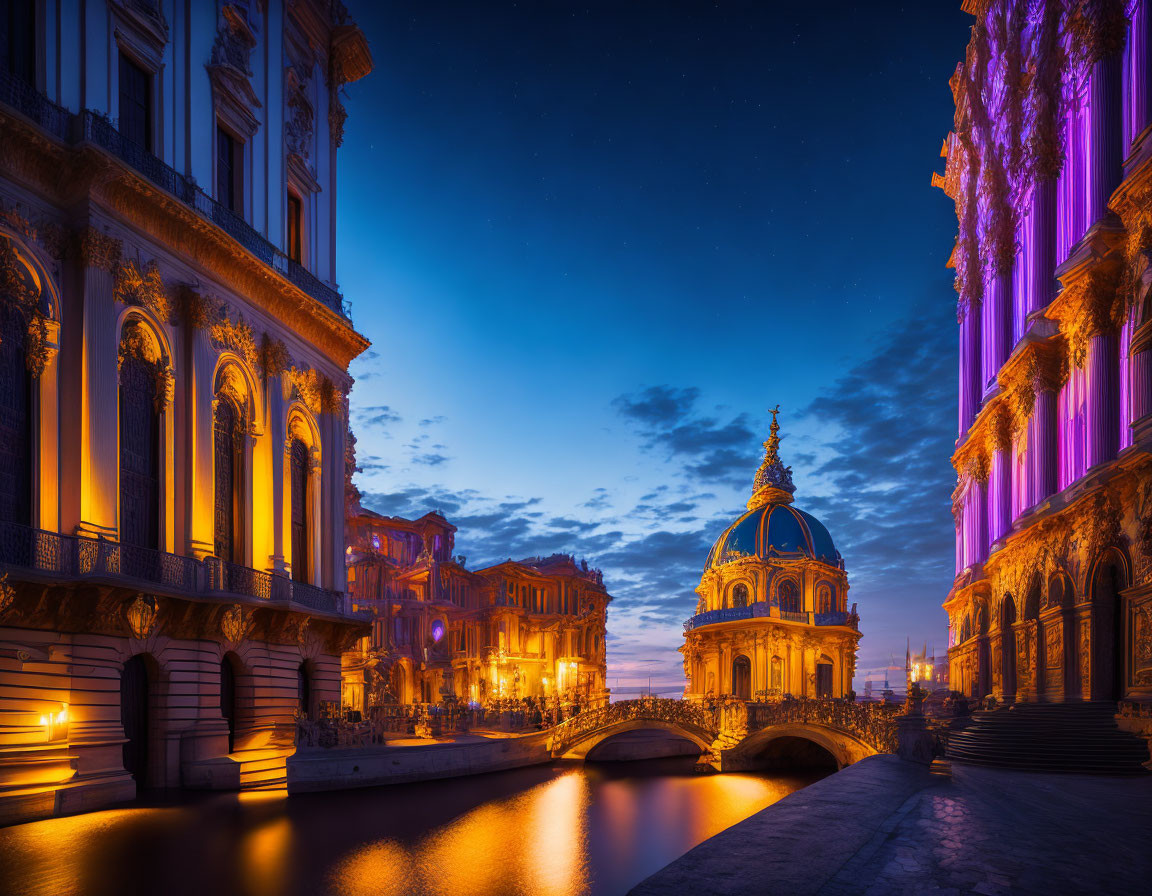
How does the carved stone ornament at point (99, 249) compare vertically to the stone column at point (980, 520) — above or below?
above

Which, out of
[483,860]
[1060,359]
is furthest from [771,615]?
[483,860]

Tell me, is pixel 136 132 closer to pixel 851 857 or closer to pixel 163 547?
pixel 163 547

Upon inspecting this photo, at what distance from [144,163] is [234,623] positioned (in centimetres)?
1207

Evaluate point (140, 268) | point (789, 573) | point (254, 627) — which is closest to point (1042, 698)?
point (254, 627)

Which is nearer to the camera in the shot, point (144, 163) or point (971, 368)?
point (144, 163)

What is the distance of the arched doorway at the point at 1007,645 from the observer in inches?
1195

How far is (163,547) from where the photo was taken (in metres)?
23.2

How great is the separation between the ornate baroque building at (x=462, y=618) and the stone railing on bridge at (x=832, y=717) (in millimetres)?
23939

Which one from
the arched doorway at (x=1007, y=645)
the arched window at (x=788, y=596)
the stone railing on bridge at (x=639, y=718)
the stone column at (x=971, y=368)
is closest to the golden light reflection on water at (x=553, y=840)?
the stone railing on bridge at (x=639, y=718)

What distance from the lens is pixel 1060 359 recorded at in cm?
2755

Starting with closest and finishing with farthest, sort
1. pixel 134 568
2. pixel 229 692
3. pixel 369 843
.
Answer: pixel 369 843 → pixel 134 568 → pixel 229 692

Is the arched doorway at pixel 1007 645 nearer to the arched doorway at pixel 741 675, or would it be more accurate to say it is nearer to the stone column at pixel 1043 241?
the stone column at pixel 1043 241

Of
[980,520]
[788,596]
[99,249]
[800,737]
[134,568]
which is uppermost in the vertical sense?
[99,249]

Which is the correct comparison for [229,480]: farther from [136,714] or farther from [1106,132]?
[1106,132]
